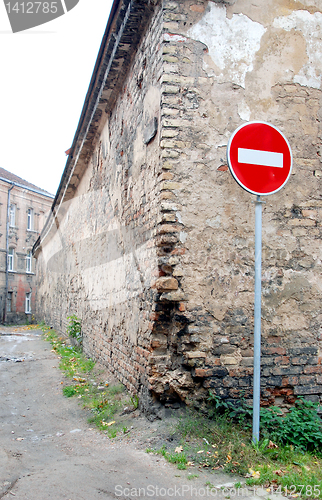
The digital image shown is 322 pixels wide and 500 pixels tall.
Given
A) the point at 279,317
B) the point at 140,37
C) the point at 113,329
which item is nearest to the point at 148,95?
the point at 140,37

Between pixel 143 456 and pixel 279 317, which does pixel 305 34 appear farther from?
pixel 143 456

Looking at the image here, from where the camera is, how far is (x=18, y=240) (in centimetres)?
A: 2731

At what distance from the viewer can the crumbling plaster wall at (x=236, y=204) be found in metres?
3.71

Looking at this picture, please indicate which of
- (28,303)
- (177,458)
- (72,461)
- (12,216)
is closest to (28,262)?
(28,303)

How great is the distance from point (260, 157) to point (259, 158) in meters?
0.01

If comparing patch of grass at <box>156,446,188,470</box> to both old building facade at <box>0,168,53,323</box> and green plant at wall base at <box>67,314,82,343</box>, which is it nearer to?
green plant at wall base at <box>67,314,82,343</box>

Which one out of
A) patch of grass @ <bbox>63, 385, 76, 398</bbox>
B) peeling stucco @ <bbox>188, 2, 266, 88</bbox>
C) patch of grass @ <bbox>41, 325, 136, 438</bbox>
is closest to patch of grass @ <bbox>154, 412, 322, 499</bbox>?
patch of grass @ <bbox>41, 325, 136, 438</bbox>

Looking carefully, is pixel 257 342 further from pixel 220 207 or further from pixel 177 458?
pixel 220 207

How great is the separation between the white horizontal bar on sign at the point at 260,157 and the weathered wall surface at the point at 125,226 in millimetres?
1091

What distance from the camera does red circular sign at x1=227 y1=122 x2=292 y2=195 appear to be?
9.84 ft

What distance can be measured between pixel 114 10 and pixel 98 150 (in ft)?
9.77

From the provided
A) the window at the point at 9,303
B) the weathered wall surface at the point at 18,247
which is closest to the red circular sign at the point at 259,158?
the weathered wall surface at the point at 18,247

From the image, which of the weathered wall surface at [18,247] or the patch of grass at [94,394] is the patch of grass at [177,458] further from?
the weathered wall surface at [18,247]

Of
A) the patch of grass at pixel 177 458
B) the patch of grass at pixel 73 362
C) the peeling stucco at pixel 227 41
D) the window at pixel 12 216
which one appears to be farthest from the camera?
the window at pixel 12 216
